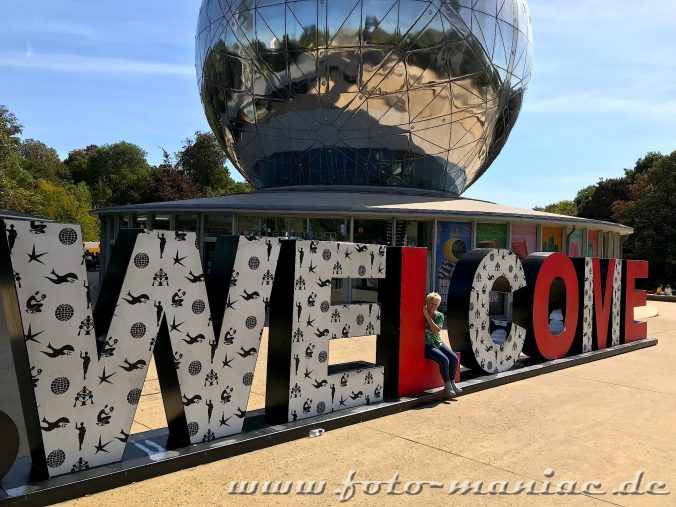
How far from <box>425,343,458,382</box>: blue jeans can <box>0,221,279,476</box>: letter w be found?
2834mm

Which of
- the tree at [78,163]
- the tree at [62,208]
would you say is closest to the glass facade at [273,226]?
the tree at [62,208]

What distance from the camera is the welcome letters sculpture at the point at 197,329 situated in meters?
4.75

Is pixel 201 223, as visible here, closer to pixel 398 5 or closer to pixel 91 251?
pixel 398 5

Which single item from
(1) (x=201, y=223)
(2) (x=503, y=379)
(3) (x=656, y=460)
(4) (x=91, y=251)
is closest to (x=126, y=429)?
(3) (x=656, y=460)

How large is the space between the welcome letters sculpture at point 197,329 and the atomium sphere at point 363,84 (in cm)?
1022

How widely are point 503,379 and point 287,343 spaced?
14.3 ft

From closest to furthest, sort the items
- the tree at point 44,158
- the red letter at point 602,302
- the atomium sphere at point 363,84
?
the red letter at point 602,302 < the atomium sphere at point 363,84 < the tree at point 44,158

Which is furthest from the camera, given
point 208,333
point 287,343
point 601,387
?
point 601,387

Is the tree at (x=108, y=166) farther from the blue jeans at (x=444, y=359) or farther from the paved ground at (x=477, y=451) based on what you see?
the paved ground at (x=477, y=451)

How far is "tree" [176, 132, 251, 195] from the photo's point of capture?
68125 millimetres

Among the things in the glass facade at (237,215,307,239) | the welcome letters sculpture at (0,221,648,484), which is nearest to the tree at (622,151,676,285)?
the glass facade at (237,215,307,239)

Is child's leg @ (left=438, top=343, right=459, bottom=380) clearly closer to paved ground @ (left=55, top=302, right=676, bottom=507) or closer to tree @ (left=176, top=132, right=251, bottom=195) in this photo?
paved ground @ (left=55, top=302, right=676, bottom=507)

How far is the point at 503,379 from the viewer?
30.2ft

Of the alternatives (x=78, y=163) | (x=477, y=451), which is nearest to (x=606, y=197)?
(x=477, y=451)
